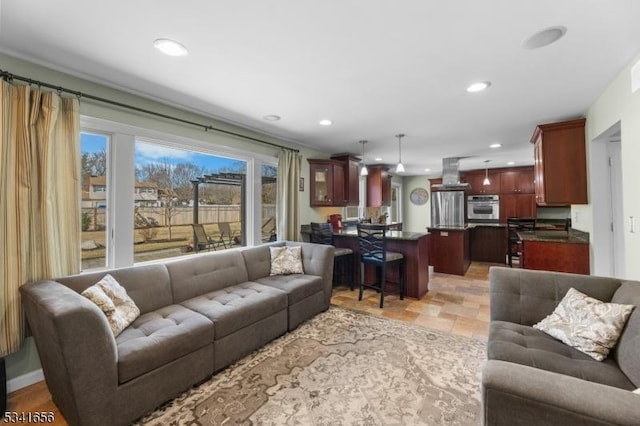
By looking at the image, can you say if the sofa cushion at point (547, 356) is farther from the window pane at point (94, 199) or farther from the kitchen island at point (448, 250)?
the kitchen island at point (448, 250)

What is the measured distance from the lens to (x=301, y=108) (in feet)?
10.3

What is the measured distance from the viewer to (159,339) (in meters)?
1.86

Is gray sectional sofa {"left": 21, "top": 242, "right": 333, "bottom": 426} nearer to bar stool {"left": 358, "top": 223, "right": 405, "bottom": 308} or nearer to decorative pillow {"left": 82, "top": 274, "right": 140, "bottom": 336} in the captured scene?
decorative pillow {"left": 82, "top": 274, "right": 140, "bottom": 336}

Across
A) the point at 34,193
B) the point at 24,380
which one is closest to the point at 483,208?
the point at 34,193

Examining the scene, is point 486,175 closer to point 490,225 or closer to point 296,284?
point 490,225

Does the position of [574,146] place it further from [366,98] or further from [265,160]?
[265,160]

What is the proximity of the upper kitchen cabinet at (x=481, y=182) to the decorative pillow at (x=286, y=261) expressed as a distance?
18.7ft

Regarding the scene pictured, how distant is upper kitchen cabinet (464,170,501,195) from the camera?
7.27 m

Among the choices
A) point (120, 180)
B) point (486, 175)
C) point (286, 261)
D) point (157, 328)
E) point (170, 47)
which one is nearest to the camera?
point (170, 47)

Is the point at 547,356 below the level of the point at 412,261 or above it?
below

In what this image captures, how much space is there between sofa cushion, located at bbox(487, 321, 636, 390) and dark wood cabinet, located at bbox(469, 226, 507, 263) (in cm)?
517

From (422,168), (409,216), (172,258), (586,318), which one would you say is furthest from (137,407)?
(409,216)

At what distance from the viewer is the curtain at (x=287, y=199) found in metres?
4.34

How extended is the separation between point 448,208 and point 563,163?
349cm
